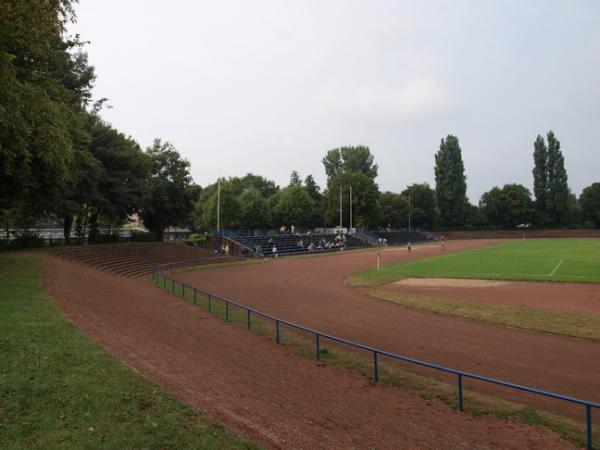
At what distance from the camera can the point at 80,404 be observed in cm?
685

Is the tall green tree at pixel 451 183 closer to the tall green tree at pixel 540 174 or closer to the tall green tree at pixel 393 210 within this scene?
the tall green tree at pixel 393 210

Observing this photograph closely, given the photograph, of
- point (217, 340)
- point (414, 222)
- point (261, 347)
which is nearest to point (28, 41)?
point (217, 340)

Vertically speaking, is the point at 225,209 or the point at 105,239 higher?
the point at 225,209

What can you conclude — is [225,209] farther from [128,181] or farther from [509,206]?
[509,206]

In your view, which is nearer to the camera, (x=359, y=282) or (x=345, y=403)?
(x=345, y=403)

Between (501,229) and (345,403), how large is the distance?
4397 inches

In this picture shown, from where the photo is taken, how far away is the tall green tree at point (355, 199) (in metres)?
87.2

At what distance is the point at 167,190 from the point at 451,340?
1670 inches

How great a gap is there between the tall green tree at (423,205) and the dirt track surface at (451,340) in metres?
90.5

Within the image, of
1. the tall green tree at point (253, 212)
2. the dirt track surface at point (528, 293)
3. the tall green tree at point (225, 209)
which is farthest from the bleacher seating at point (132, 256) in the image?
the tall green tree at point (253, 212)

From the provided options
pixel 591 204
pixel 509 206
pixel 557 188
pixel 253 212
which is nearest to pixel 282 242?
pixel 253 212

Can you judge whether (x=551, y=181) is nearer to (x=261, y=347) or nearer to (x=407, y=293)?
(x=407, y=293)

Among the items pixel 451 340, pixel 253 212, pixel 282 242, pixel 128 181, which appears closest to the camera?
pixel 451 340

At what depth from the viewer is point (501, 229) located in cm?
10788
